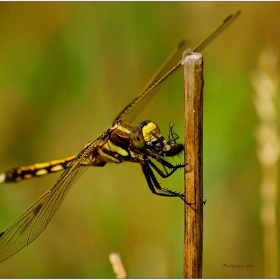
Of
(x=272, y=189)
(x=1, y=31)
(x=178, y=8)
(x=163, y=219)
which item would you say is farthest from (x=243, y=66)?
(x=1, y=31)

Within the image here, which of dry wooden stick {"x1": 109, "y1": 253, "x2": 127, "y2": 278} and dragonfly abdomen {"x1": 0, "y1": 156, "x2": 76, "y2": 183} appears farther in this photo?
dragonfly abdomen {"x1": 0, "y1": 156, "x2": 76, "y2": 183}

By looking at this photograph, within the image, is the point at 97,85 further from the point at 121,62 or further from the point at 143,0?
the point at 143,0

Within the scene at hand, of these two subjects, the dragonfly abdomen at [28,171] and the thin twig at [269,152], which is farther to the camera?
the dragonfly abdomen at [28,171]

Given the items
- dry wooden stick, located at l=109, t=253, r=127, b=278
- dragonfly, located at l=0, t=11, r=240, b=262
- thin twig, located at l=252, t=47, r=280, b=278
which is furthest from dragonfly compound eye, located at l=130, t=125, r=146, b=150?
dry wooden stick, located at l=109, t=253, r=127, b=278

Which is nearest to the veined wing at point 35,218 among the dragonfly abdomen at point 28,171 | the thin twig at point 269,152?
the dragonfly abdomen at point 28,171

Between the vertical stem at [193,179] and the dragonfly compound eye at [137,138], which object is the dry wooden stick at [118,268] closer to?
the vertical stem at [193,179]

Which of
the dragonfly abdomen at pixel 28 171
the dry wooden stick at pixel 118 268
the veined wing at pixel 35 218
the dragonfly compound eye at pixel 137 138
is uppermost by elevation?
the dragonfly compound eye at pixel 137 138

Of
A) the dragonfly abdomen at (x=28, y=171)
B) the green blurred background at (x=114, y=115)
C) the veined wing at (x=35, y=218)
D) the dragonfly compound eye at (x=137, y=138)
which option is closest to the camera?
the dragonfly compound eye at (x=137, y=138)

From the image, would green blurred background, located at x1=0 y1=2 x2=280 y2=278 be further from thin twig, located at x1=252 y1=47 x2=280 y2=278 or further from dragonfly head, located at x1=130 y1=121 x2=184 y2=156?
dragonfly head, located at x1=130 y1=121 x2=184 y2=156
